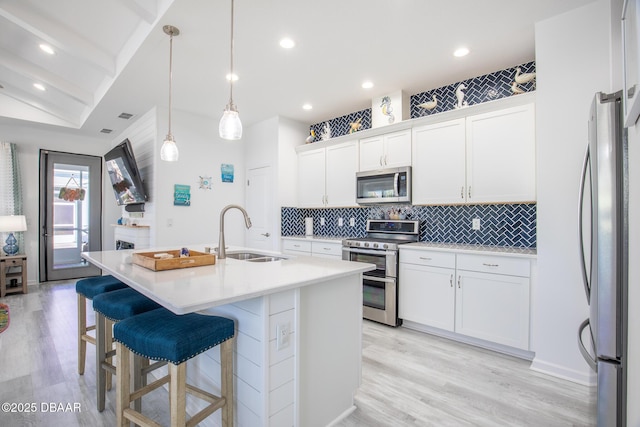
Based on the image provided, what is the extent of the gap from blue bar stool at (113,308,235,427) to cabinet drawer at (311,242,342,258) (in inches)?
96.8

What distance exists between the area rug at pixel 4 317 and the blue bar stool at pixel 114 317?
2.33 m

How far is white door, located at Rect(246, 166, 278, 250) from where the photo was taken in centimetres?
475

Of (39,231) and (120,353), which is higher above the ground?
(39,231)

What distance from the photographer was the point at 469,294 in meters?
2.82

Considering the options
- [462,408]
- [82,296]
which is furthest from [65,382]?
[462,408]

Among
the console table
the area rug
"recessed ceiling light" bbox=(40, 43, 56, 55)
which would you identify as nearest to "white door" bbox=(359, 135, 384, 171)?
"recessed ceiling light" bbox=(40, 43, 56, 55)

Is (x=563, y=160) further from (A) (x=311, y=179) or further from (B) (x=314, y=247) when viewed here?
(A) (x=311, y=179)

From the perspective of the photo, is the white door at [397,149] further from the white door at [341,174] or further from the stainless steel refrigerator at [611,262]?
the stainless steel refrigerator at [611,262]

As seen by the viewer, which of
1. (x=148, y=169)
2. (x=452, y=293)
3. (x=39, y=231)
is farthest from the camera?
(x=39, y=231)

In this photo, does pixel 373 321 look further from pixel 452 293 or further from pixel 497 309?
pixel 497 309

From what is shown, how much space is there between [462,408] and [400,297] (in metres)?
1.40

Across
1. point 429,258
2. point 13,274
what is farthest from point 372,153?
point 13,274

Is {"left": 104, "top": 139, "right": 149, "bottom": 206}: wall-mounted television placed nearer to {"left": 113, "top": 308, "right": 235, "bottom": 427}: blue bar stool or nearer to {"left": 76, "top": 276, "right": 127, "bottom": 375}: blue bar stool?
{"left": 76, "top": 276, "right": 127, "bottom": 375}: blue bar stool

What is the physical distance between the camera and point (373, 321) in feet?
11.5
